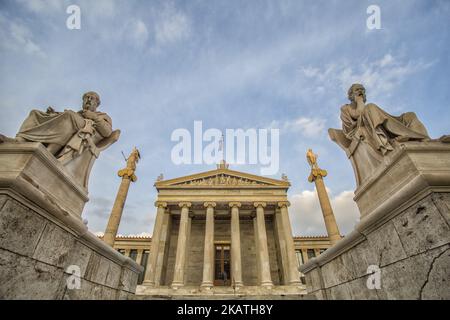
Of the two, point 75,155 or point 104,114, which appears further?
point 104,114

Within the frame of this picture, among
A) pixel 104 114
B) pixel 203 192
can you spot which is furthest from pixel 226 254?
pixel 104 114

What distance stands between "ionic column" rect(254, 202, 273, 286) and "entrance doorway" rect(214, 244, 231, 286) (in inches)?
140

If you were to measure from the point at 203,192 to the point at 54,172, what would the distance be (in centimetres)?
1828

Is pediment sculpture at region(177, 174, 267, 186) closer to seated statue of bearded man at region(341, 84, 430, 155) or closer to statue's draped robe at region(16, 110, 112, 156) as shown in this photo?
seated statue of bearded man at region(341, 84, 430, 155)

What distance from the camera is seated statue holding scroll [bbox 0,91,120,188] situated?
2.64 meters

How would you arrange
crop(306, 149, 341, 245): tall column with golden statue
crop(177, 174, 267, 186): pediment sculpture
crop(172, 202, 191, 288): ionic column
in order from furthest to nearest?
crop(177, 174, 267, 186): pediment sculpture < crop(306, 149, 341, 245): tall column with golden statue < crop(172, 202, 191, 288): ionic column

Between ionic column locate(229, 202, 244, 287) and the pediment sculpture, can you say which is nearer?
ionic column locate(229, 202, 244, 287)

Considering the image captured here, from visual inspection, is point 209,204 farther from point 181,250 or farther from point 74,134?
point 74,134

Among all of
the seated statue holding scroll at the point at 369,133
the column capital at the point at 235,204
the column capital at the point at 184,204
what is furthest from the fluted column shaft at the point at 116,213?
the seated statue holding scroll at the point at 369,133

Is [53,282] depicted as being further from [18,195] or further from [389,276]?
[389,276]

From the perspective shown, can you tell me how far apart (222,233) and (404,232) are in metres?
20.3

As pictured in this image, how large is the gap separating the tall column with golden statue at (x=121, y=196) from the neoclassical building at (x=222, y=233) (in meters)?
3.41

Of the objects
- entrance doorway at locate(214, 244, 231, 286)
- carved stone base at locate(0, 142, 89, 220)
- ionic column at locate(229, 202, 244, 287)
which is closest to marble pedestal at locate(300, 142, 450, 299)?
carved stone base at locate(0, 142, 89, 220)

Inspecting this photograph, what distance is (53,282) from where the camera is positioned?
240 centimetres
